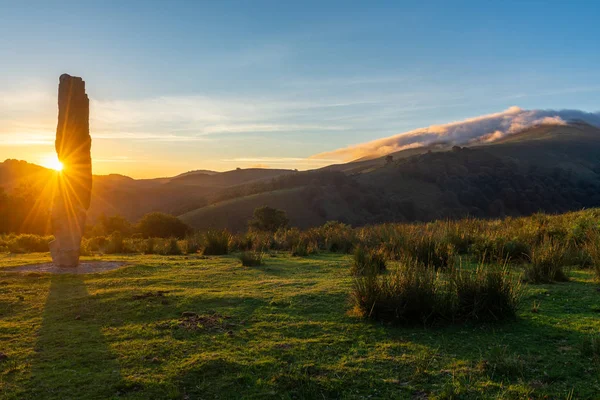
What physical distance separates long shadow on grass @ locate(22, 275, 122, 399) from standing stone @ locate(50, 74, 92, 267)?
13.2ft

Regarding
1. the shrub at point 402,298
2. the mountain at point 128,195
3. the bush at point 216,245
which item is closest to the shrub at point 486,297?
the shrub at point 402,298

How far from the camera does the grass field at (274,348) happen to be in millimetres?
4070

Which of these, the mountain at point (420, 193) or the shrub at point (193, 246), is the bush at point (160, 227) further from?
the mountain at point (420, 193)

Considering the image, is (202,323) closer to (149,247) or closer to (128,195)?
(149,247)

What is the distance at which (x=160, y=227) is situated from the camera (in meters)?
32.9

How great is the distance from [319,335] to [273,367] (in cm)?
108

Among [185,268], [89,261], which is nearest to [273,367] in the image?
[185,268]

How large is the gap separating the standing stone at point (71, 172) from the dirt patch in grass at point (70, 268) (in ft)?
0.84

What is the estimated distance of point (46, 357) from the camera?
4.94m

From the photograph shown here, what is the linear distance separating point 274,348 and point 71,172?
8844 mm

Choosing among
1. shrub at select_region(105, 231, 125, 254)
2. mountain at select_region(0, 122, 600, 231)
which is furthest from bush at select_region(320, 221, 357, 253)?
mountain at select_region(0, 122, 600, 231)

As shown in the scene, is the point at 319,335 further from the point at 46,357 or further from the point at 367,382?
the point at 46,357

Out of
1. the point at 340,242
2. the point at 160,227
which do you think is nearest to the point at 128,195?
the point at 160,227

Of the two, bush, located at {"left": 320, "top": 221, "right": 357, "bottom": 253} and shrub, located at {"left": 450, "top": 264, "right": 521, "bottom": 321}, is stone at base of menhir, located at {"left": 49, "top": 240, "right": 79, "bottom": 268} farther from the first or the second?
shrub, located at {"left": 450, "top": 264, "right": 521, "bottom": 321}
